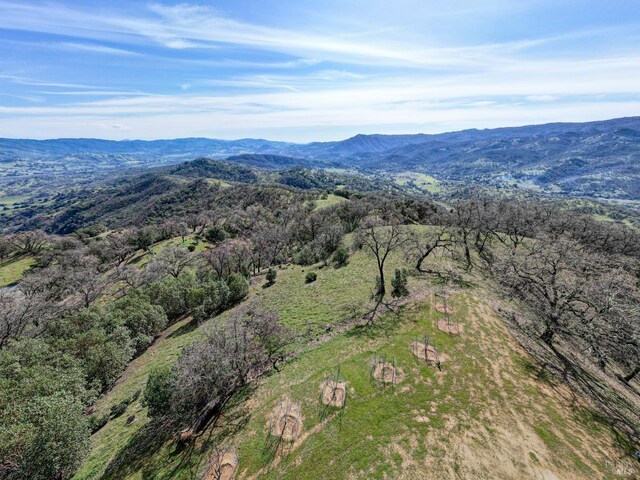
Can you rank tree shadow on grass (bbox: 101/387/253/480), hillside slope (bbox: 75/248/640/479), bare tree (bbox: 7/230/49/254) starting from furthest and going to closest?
bare tree (bbox: 7/230/49/254) < tree shadow on grass (bbox: 101/387/253/480) < hillside slope (bbox: 75/248/640/479)

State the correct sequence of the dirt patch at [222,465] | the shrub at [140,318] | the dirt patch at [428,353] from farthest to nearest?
1. the shrub at [140,318]
2. the dirt patch at [428,353]
3. the dirt patch at [222,465]

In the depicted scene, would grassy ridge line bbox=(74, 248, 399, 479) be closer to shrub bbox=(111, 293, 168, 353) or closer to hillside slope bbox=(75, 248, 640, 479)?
hillside slope bbox=(75, 248, 640, 479)

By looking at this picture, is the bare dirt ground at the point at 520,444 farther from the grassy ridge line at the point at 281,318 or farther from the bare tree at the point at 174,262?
the bare tree at the point at 174,262

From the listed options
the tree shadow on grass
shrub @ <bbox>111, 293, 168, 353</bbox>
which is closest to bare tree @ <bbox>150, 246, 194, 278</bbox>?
shrub @ <bbox>111, 293, 168, 353</bbox>

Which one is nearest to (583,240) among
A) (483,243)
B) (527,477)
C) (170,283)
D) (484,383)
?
(483,243)

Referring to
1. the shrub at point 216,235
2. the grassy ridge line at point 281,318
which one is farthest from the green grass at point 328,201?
the grassy ridge line at point 281,318

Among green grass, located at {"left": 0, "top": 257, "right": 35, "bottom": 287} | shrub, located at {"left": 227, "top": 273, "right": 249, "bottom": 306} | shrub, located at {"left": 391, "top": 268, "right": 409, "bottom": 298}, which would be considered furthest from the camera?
green grass, located at {"left": 0, "top": 257, "right": 35, "bottom": 287}

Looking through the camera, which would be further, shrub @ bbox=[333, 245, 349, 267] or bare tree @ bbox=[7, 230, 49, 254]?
bare tree @ bbox=[7, 230, 49, 254]
